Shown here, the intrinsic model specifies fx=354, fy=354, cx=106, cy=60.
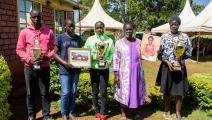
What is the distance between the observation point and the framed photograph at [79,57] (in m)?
6.21

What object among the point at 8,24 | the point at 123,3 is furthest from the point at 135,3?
the point at 8,24

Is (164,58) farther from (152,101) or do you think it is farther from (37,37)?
(37,37)

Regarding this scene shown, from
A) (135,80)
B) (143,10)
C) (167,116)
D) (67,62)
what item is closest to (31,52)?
(67,62)

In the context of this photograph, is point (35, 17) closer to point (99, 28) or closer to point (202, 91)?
point (99, 28)

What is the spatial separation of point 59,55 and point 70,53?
335 millimetres

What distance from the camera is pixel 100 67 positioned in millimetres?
6367

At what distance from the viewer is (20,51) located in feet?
19.4

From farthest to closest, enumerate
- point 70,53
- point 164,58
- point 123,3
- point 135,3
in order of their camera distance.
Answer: point 123,3, point 135,3, point 164,58, point 70,53

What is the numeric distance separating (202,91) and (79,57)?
9.41 ft

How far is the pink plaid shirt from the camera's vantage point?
591 centimetres

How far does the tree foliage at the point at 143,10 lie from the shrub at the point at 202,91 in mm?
44823

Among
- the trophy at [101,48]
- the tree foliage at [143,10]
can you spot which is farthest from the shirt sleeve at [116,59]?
the tree foliage at [143,10]

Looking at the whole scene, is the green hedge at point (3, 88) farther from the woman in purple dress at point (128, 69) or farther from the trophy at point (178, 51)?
the trophy at point (178, 51)

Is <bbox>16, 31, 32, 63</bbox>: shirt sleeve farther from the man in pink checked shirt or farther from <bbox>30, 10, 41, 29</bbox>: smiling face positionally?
<bbox>30, 10, 41, 29</bbox>: smiling face
